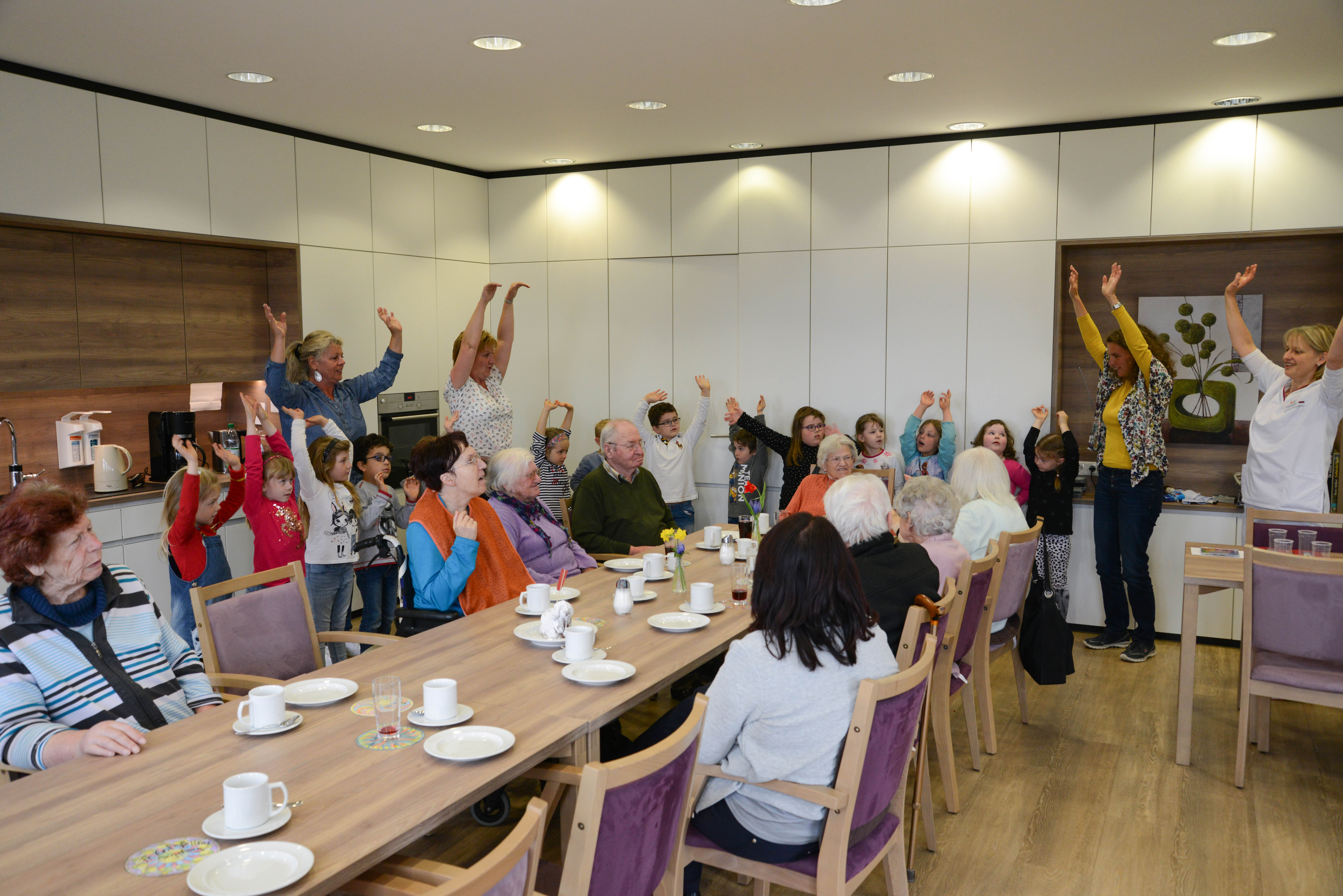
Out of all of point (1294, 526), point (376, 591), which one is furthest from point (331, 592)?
point (1294, 526)

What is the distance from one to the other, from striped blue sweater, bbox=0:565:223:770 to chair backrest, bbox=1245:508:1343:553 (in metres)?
4.05

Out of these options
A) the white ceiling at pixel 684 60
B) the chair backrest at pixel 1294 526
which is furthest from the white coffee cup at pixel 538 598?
the chair backrest at pixel 1294 526

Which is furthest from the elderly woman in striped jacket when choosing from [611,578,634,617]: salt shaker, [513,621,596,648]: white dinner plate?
[611,578,634,617]: salt shaker

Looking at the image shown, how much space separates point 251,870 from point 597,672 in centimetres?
109

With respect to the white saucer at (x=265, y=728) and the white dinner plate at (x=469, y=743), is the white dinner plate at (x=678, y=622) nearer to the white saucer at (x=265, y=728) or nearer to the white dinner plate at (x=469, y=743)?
the white dinner plate at (x=469, y=743)

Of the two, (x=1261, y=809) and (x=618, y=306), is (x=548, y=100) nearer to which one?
(x=618, y=306)

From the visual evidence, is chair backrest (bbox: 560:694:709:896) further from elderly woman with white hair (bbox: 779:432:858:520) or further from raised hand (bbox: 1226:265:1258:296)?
raised hand (bbox: 1226:265:1258:296)

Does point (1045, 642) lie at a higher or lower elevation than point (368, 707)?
lower

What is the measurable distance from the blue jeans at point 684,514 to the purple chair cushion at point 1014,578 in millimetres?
2636

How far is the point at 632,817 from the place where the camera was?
64.8 inches

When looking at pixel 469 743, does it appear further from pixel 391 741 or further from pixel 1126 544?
pixel 1126 544

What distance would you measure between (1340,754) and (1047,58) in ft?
10.5

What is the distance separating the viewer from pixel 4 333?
4652 mm

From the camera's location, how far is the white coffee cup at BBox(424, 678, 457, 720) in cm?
218
